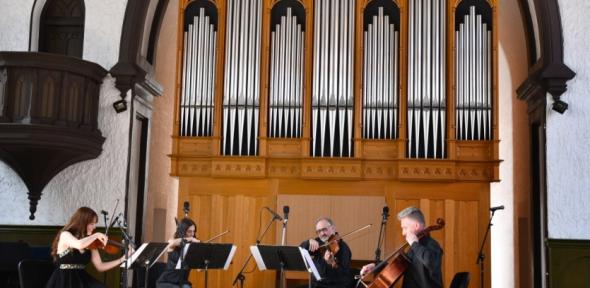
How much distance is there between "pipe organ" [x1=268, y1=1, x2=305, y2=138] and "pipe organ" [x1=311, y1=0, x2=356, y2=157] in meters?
0.23

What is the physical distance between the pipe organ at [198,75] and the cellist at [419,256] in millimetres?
5702

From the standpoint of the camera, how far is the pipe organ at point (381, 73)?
11.9 metres

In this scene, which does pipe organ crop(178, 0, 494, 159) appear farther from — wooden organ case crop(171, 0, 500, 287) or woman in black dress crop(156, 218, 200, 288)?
woman in black dress crop(156, 218, 200, 288)

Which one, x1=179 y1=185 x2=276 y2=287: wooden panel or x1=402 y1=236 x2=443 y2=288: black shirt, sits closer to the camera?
x1=402 y1=236 x2=443 y2=288: black shirt

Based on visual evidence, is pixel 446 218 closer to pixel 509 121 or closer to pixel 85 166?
Result: pixel 509 121

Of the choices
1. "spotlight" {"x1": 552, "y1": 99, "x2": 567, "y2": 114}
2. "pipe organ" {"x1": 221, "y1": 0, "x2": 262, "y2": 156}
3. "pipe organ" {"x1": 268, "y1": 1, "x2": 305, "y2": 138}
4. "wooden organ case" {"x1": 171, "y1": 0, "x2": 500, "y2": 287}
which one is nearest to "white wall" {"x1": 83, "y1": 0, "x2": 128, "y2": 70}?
"wooden organ case" {"x1": 171, "y1": 0, "x2": 500, "y2": 287}

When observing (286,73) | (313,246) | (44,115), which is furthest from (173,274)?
(286,73)

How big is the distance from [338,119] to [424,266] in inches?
205

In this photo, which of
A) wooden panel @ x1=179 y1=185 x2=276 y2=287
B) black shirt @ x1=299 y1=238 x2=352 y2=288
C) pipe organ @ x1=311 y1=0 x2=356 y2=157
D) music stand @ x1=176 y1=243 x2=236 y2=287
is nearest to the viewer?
music stand @ x1=176 y1=243 x2=236 y2=287

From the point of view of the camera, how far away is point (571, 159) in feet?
34.1

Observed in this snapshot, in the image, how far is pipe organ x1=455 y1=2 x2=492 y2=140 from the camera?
1173 cm

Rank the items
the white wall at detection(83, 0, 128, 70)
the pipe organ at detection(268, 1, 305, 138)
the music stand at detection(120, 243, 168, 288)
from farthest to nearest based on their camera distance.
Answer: the pipe organ at detection(268, 1, 305, 138)
the white wall at detection(83, 0, 128, 70)
the music stand at detection(120, 243, 168, 288)

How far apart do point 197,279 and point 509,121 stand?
5.88 m

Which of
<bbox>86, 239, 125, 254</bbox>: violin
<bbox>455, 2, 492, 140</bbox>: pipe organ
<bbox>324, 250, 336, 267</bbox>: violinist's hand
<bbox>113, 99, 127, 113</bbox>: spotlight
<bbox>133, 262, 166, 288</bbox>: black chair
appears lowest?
<bbox>133, 262, 166, 288</bbox>: black chair
